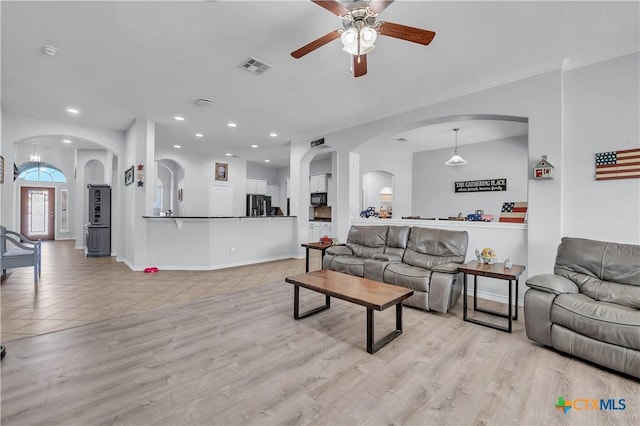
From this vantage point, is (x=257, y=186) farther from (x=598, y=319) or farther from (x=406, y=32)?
(x=598, y=319)

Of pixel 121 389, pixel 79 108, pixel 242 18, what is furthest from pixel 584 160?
pixel 79 108

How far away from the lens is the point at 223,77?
11.7 ft

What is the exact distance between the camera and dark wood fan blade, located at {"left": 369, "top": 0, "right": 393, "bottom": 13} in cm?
190

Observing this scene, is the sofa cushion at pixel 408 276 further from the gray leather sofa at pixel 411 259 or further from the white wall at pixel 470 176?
the white wall at pixel 470 176

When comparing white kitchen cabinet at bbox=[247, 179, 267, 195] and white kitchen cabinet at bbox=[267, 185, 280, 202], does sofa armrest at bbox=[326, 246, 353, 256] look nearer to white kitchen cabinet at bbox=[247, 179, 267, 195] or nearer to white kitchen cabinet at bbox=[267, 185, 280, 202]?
white kitchen cabinet at bbox=[247, 179, 267, 195]

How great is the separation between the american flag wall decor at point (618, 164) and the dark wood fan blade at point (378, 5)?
2.92 m

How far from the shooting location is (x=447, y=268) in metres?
3.21

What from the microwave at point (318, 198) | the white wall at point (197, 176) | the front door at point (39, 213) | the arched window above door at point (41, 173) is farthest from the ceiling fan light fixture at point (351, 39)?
the front door at point (39, 213)

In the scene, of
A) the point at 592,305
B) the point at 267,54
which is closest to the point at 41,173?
the point at 267,54

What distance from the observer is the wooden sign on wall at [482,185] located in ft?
21.5

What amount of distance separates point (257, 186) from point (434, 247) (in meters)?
7.66

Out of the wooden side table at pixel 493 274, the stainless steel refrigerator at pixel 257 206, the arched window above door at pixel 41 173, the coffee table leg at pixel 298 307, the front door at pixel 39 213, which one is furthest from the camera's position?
the front door at pixel 39 213

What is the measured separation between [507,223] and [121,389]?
4310 mm

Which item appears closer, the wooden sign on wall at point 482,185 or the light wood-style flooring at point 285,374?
the light wood-style flooring at point 285,374
